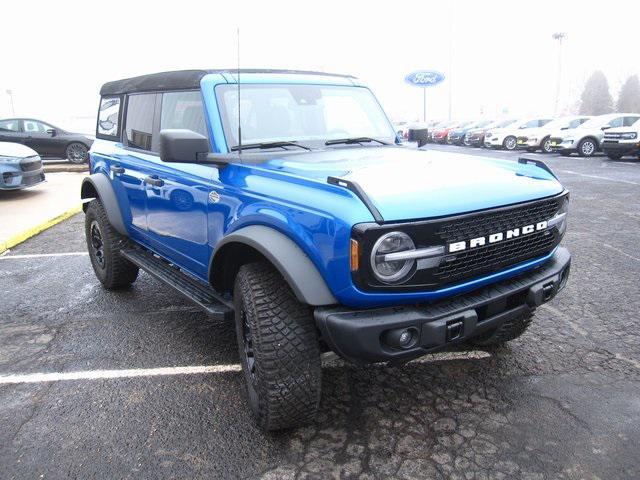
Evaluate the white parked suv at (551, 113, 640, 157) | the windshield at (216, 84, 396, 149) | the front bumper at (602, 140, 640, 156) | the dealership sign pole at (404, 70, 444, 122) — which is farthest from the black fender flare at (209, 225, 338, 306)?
the dealership sign pole at (404, 70, 444, 122)

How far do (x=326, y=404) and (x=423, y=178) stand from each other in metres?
1.41

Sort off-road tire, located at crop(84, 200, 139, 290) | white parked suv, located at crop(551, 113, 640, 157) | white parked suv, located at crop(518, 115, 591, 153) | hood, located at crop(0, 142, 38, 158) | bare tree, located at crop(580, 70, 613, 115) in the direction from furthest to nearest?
bare tree, located at crop(580, 70, 613, 115) < white parked suv, located at crop(518, 115, 591, 153) < white parked suv, located at crop(551, 113, 640, 157) < hood, located at crop(0, 142, 38, 158) < off-road tire, located at crop(84, 200, 139, 290)

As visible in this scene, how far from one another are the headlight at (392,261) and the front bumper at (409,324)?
0.17 meters

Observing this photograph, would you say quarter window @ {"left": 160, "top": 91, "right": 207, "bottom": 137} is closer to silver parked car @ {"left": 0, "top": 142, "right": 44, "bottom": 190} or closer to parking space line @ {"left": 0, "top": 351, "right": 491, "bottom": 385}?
parking space line @ {"left": 0, "top": 351, "right": 491, "bottom": 385}

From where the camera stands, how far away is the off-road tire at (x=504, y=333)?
348 cm

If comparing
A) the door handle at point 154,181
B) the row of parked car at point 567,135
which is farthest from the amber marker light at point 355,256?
the row of parked car at point 567,135

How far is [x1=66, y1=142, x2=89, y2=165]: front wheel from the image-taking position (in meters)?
16.6

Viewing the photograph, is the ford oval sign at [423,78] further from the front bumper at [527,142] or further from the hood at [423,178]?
the hood at [423,178]

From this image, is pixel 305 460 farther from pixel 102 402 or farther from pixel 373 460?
pixel 102 402

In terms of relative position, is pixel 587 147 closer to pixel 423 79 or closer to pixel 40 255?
pixel 40 255

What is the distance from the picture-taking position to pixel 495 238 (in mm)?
2613

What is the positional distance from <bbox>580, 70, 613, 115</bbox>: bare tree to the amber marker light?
75.6 meters

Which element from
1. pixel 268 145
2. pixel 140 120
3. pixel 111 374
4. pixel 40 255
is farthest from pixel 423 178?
pixel 40 255

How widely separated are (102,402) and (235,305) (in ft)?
3.38
